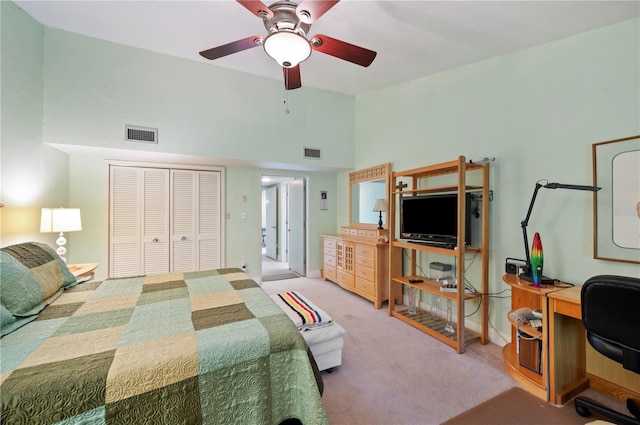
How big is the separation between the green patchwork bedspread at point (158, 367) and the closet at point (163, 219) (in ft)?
7.92

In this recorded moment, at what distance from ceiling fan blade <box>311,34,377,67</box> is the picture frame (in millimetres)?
1836

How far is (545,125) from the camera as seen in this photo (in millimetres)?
2275

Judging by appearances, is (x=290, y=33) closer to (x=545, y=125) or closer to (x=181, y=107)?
(x=545, y=125)

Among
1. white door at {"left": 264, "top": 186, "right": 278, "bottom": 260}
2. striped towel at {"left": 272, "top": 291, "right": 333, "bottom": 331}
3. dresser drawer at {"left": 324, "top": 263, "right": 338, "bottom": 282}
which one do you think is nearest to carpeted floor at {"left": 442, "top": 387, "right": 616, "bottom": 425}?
striped towel at {"left": 272, "top": 291, "right": 333, "bottom": 331}

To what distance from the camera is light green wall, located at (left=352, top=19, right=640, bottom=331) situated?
1931 mm

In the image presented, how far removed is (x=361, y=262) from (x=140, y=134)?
131 inches

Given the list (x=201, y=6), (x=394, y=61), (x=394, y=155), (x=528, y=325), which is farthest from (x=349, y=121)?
(x=528, y=325)

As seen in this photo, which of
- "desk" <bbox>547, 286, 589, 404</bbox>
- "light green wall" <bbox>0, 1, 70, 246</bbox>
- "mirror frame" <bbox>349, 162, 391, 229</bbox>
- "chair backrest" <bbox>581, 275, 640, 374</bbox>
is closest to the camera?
"chair backrest" <bbox>581, 275, 640, 374</bbox>

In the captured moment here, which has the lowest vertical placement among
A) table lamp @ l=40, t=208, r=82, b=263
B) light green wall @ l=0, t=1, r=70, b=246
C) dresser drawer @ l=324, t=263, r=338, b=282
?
dresser drawer @ l=324, t=263, r=338, b=282

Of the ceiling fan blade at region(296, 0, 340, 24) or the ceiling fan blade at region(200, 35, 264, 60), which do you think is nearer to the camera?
the ceiling fan blade at region(296, 0, 340, 24)

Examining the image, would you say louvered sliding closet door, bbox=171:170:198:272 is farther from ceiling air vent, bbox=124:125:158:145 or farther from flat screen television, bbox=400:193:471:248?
flat screen television, bbox=400:193:471:248

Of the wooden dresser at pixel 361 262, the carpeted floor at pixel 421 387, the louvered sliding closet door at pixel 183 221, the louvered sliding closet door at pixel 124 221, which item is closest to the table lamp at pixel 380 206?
the wooden dresser at pixel 361 262

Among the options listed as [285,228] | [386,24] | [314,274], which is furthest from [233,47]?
[285,228]

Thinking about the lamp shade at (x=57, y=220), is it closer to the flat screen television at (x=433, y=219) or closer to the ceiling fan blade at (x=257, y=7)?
the ceiling fan blade at (x=257, y=7)
